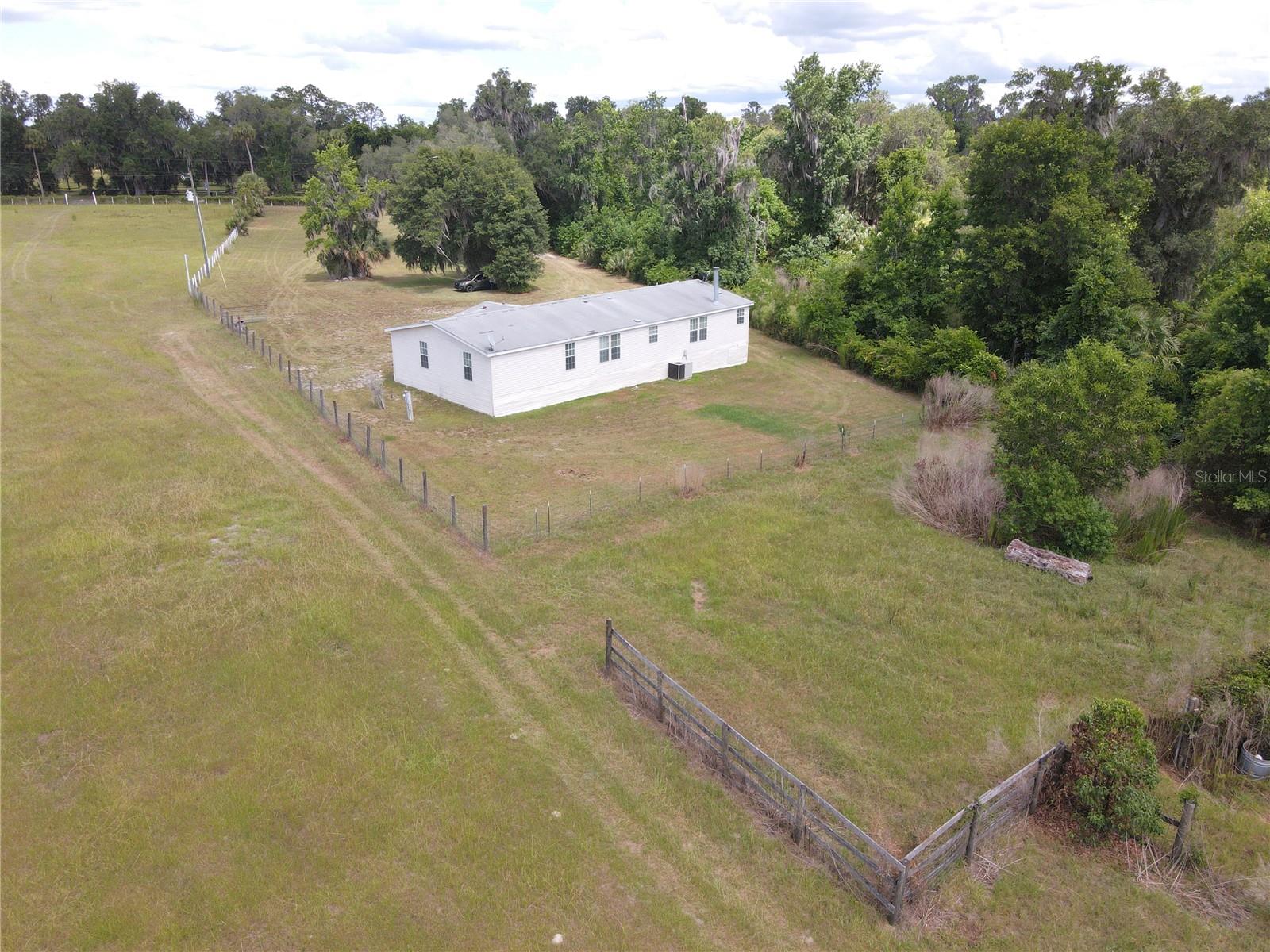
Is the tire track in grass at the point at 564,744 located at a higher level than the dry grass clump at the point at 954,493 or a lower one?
lower

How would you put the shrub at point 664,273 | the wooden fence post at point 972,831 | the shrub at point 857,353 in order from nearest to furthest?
the wooden fence post at point 972,831
the shrub at point 857,353
the shrub at point 664,273

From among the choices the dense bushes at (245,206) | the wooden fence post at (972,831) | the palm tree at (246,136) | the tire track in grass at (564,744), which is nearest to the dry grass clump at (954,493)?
the wooden fence post at (972,831)

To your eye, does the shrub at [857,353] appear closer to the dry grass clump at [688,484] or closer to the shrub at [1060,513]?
the dry grass clump at [688,484]

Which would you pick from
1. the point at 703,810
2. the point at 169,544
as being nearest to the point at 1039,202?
the point at 703,810

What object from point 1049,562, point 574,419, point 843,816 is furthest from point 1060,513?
point 574,419

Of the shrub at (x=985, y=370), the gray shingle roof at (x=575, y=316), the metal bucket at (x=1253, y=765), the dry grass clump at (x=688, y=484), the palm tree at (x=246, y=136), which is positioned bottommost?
the metal bucket at (x=1253, y=765)

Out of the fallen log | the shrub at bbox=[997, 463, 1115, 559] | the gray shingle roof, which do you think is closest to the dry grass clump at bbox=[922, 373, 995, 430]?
the shrub at bbox=[997, 463, 1115, 559]

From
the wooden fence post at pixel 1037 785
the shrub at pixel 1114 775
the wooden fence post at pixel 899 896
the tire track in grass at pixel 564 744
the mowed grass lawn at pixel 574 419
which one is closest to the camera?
the wooden fence post at pixel 899 896

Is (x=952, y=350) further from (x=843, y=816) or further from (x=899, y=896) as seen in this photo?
(x=899, y=896)

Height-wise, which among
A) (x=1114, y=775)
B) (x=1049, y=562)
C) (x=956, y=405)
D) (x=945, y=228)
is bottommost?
(x=1049, y=562)
